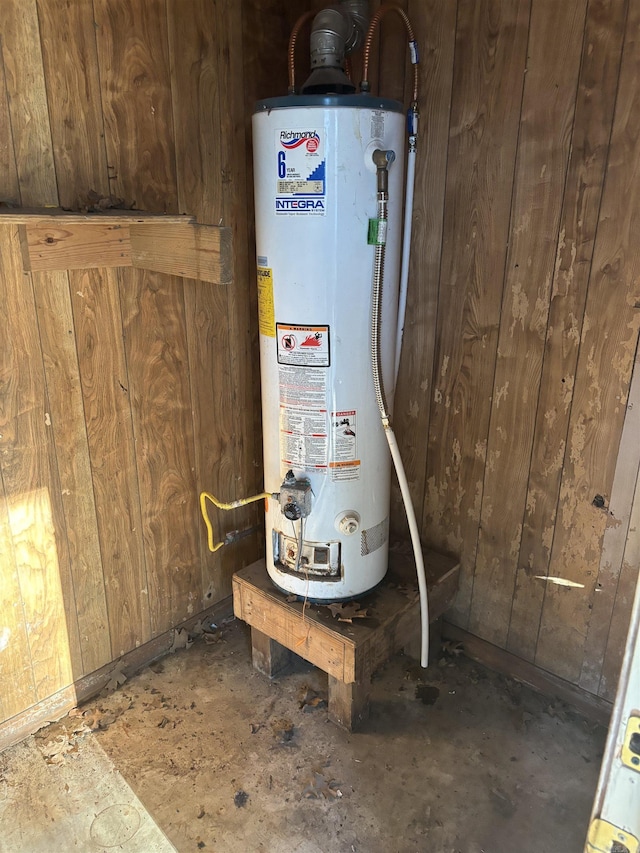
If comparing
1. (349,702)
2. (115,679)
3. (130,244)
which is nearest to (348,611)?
(349,702)

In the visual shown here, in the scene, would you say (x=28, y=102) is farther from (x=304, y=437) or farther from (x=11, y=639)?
(x=11, y=639)

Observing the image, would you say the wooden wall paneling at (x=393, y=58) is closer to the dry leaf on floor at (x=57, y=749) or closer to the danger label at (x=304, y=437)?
the danger label at (x=304, y=437)

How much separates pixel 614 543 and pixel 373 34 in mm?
1415

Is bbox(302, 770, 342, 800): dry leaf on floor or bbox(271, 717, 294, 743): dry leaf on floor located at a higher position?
bbox(271, 717, 294, 743): dry leaf on floor

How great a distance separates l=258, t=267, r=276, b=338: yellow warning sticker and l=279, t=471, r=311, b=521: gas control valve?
0.38 m

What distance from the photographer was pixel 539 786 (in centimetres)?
161

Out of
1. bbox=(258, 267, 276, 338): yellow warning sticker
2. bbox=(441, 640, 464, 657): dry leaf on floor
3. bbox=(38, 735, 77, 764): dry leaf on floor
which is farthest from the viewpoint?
bbox=(441, 640, 464, 657): dry leaf on floor

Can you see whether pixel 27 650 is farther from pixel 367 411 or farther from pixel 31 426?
pixel 367 411

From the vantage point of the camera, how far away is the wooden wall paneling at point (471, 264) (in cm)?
160

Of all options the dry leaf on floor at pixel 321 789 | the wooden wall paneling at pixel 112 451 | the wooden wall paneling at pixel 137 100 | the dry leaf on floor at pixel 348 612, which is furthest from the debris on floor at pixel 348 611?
the wooden wall paneling at pixel 137 100

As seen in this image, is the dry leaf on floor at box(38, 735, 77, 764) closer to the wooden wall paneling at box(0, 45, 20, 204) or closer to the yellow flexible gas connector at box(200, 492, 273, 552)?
the yellow flexible gas connector at box(200, 492, 273, 552)

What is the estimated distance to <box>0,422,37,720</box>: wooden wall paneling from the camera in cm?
158

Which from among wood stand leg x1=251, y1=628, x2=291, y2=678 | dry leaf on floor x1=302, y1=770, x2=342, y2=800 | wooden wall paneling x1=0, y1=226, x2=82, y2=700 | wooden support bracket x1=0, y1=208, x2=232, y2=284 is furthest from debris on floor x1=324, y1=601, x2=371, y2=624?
wooden support bracket x1=0, y1=208, x2=232, y2=284

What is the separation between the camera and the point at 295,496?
5.40 ft
